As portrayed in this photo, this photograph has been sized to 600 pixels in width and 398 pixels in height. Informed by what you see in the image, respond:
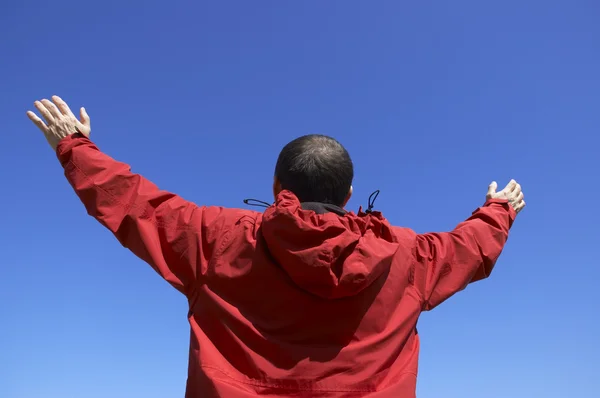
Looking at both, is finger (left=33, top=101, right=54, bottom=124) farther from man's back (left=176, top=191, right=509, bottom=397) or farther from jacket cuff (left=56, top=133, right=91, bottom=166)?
man's back (left=176, top=191, right=509, bottom=397)

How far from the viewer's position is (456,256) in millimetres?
4930

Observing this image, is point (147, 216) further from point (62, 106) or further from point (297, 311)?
point (62, 106)

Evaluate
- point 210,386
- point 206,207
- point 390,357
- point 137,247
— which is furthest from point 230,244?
point 390,357

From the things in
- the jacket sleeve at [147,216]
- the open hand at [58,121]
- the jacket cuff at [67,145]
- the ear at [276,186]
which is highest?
the open hand at [58,121]

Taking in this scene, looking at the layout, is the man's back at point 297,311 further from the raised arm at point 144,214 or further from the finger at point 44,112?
the finger at point 44,112

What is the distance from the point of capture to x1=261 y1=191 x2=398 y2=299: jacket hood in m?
4.00

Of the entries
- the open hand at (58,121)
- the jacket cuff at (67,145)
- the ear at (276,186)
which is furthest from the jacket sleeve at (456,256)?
the open hand at (58,121)

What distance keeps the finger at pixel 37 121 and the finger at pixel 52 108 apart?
5.4 inches

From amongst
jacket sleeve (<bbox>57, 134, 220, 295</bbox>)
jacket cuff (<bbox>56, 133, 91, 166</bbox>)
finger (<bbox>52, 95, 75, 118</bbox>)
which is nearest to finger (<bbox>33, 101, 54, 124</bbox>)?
finger (<bbox>52, 95, 75, 118</bbox>)

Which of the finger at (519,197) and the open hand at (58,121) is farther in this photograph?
the finger at (519,197)

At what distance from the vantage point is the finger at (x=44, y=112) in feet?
16.7

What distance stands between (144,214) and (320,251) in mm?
1434

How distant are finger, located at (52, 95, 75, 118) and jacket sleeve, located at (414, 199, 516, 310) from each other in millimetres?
3233

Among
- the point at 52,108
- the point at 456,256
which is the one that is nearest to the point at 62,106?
the point at 52,108
